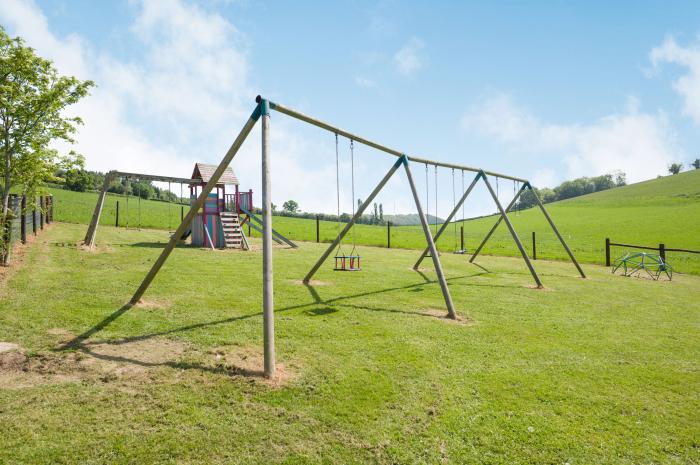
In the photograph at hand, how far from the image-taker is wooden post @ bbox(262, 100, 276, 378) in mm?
5031

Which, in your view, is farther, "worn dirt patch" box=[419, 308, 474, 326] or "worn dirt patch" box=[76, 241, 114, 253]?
"worn dirt patch" box=[76, 241, 114, 253]

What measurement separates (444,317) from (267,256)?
454 centimetres

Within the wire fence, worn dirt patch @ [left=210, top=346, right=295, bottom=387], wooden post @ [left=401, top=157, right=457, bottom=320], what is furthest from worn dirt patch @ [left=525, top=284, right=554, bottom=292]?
the wire fence

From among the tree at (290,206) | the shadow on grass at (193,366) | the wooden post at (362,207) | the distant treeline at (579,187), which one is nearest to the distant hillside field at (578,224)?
the wooden post at (362,207)

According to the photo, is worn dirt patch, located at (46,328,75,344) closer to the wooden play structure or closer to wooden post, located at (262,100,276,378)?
wooden post, located at (262,100,276,378)

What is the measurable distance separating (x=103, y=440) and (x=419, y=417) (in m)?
3.18

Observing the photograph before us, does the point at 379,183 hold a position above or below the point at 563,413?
above

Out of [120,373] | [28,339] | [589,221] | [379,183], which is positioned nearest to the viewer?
[120,373]

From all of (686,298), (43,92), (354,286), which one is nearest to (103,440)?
(354,286)

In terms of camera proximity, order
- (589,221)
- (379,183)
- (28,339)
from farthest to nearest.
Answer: (589,221), (379,183), (28,339)

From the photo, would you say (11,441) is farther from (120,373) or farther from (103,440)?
(120,373)

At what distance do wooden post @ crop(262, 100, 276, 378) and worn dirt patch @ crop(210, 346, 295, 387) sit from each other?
0.43ft

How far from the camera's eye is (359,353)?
5.92 m

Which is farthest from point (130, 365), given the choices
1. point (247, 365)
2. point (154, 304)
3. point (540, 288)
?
point (540, 288)
